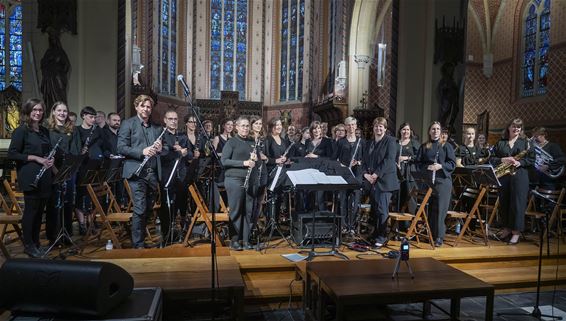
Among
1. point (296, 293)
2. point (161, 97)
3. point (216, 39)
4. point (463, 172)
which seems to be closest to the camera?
point (296, 293)

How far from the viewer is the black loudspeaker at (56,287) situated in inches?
88.8

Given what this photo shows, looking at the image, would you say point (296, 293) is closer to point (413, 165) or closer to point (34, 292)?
point (34, 292)

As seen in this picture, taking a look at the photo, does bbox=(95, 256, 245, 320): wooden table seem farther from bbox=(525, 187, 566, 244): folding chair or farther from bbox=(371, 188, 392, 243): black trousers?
bbox=(525, 187, 566, 244): folding chair

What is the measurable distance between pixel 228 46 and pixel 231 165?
57.9ft

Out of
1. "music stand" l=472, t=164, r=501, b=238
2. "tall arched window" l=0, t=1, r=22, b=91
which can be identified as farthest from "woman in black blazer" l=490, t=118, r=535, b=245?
"tall arched window" l=0, t=1, r=22, b=91

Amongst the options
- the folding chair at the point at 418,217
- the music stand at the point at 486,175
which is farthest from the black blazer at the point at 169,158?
the music stand at the point at 486,175

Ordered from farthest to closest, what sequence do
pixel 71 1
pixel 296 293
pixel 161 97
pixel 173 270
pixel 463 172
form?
1. pixel 161 97
2. pixel 71 1
3. pixel 463 172
4. pixel 296 293
5. pixel 173 270

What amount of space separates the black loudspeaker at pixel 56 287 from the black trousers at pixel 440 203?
4.46 metres

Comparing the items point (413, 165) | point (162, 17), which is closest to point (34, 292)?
point (413, 165)

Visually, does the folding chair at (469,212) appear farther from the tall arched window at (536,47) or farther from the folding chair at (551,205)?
the tall arched window at (536,47)

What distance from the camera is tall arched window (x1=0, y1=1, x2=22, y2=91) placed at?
523 inches

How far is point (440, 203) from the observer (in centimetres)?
562

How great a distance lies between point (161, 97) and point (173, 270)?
14802 millimetres

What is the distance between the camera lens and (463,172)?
6.15 m
